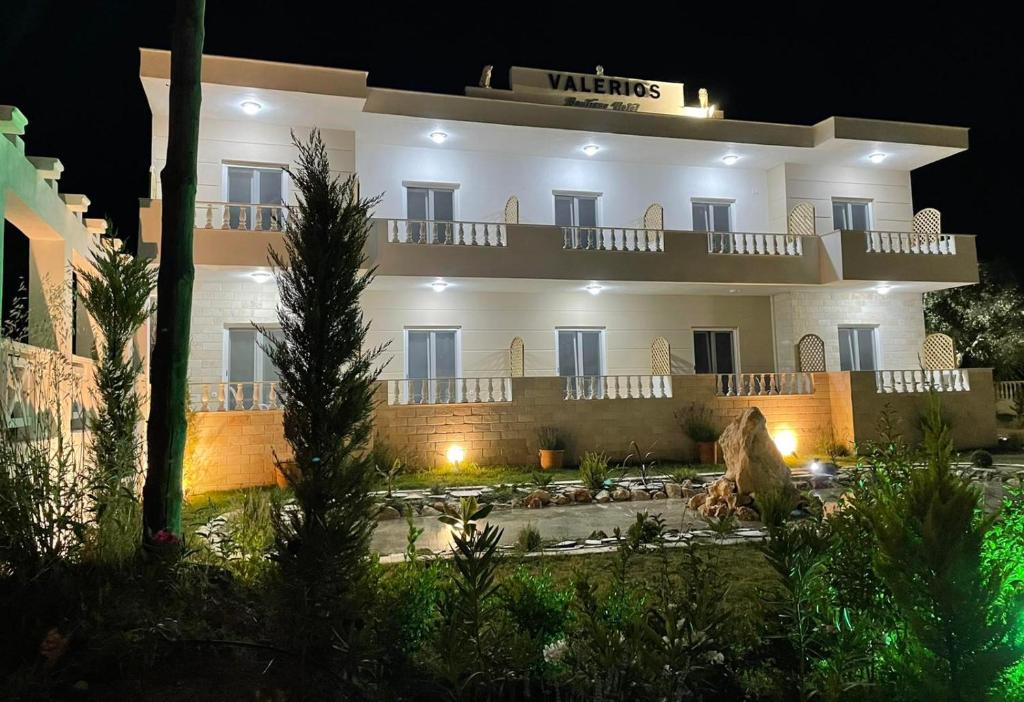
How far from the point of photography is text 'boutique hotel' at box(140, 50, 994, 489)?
43.0 feet

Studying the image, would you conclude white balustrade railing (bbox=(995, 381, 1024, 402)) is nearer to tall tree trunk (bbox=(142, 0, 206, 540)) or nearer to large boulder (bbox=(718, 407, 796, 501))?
large boulder (bbox=(718, 407, 796, 501))

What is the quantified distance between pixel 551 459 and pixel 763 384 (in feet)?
16.6

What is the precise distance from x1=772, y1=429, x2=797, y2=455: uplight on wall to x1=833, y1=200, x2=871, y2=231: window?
6328mm

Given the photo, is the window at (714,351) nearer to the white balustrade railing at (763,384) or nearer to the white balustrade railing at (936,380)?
the white balustrade railing at (763,384)

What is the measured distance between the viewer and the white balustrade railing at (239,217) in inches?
496

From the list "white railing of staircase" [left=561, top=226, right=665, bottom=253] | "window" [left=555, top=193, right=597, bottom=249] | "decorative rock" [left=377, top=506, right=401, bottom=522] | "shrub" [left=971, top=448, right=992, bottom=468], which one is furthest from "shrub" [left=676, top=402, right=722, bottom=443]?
"decorative rock" [left=377, top=506, right=401, bottom=522]

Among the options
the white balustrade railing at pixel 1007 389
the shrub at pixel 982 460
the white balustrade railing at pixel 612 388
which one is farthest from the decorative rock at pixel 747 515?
the white balustrade railing at pixel 1007 389

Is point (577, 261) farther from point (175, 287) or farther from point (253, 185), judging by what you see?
point (175, 287)

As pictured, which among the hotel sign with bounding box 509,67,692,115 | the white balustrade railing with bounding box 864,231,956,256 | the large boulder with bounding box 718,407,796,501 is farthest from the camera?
the hotel sign with bounding box 509,67,692,115

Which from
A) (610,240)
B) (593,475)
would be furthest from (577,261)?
(593,475)

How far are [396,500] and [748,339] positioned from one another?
11.0m

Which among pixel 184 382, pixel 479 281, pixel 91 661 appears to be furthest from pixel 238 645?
pixel 479 281

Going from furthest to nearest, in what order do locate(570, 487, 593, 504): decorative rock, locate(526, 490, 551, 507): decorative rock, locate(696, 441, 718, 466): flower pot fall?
locate(696, 441, 718, 466): flower pot → locate(570, 487, 593, 504): decorative rock → locate(526, 490, 551, 507): decorative rock

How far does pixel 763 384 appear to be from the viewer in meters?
14.8
